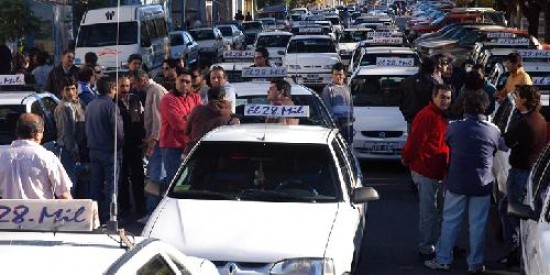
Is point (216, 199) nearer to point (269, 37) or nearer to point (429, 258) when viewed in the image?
point (429, 258)

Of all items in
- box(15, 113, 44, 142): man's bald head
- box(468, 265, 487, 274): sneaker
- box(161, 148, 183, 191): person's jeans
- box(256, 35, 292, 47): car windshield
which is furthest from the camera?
box(256, 35, 292, 47): car windshield

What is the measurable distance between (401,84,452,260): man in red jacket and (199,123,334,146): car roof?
39.8 inches

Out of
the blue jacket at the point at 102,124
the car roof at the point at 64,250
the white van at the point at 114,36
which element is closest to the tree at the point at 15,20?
the white van at the point at 114,36

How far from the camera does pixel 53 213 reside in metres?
5.10

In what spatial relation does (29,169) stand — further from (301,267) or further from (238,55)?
(238,55)

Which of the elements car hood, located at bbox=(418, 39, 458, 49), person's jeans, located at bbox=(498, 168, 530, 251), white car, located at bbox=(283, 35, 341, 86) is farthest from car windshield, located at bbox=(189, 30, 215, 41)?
person's jeans, located at bbox=(498, 168, 530, 251)

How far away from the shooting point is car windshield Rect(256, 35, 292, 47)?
1404 inches

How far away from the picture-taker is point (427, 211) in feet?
34.3

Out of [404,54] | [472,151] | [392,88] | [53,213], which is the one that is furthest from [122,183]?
[404,54]

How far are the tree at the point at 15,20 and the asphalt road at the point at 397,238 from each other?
20355 millimetres

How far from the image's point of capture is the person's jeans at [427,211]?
410 inches

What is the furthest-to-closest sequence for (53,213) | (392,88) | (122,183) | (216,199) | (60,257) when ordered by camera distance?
1. (392,88)
2. (122,183)
3. (216,199)
4. (53,213)
5. (60,257)

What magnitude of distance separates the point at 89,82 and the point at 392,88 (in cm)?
620

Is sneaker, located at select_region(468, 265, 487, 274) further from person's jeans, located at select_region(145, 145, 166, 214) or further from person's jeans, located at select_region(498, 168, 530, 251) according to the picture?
person's jeans, located at select_region(145, 145, 166, 214)
